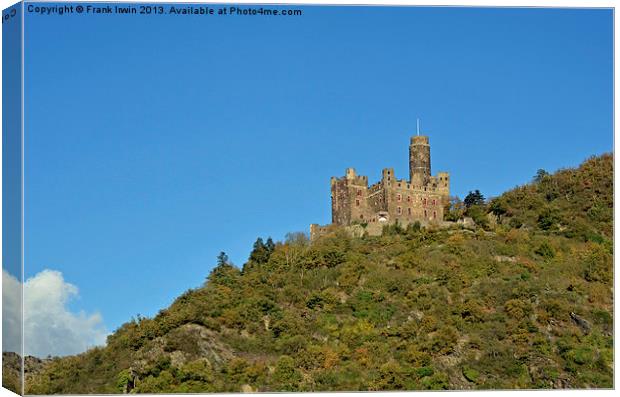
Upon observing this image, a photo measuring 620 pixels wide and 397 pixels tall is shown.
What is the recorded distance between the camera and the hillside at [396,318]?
44.1m

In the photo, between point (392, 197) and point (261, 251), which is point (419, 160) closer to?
point (392, 197)

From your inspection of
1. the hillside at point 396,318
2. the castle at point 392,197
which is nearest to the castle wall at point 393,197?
the castle at point 392,197

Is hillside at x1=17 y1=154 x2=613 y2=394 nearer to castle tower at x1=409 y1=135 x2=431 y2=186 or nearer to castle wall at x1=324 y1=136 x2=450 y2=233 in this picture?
castle wall at x1=324 y1=136 x2=450 y2=233

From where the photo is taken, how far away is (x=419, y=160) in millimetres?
68375

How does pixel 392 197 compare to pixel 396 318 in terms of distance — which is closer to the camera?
pixel 396 318

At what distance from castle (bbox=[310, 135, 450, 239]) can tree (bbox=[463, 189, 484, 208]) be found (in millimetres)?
1933

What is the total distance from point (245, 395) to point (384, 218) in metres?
30.1

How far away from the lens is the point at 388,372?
43.4 metres

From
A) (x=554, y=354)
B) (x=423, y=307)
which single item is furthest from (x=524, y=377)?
(x=423, y=307)

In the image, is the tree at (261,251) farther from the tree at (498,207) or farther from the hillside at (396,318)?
the tree at (498,207)

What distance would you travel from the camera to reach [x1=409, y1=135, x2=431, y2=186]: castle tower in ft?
224

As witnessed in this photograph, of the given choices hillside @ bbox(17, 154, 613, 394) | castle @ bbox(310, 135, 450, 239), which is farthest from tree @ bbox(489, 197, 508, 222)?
castle @ bbox(310, 135, 450, 239)

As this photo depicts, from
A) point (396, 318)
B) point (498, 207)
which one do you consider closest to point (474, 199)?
point (498, 207)

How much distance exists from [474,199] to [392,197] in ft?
18.7
